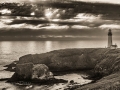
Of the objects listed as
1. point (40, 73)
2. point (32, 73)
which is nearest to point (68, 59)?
point (40, 73)

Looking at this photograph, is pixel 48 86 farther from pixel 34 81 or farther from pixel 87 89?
pixel 87 89

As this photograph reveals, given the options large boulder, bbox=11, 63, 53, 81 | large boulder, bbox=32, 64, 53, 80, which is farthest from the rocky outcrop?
large boulder, bbox=32, 64, 53, 80

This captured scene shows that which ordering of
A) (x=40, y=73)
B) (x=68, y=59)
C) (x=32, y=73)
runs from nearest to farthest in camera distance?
1. (x=40, y=73)
2. (x=32, y=73)
3. (x=68, y=59)

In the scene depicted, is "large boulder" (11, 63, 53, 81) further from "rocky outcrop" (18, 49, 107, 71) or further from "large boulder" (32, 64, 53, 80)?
"rocky outcrop" (18, 49, 107, 71)

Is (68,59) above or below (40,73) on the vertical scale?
below

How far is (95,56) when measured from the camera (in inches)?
3770

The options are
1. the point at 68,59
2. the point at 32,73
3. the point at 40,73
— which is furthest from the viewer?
the point at 68,59

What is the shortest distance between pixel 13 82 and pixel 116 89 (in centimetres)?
3529

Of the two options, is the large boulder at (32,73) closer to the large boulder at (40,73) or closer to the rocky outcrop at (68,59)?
the large boulder at (40,73)

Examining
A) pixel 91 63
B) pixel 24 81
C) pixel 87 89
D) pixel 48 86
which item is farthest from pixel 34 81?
pixel 91 63

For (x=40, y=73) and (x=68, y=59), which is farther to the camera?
(x=68, y=59)

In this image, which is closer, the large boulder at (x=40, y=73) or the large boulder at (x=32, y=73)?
the large boulder at (x=40, y=73)

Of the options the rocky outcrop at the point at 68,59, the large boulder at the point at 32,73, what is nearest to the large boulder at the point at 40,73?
the large boulder at the point at 32,73

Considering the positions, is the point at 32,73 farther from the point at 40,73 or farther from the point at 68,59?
the point at 68,59
